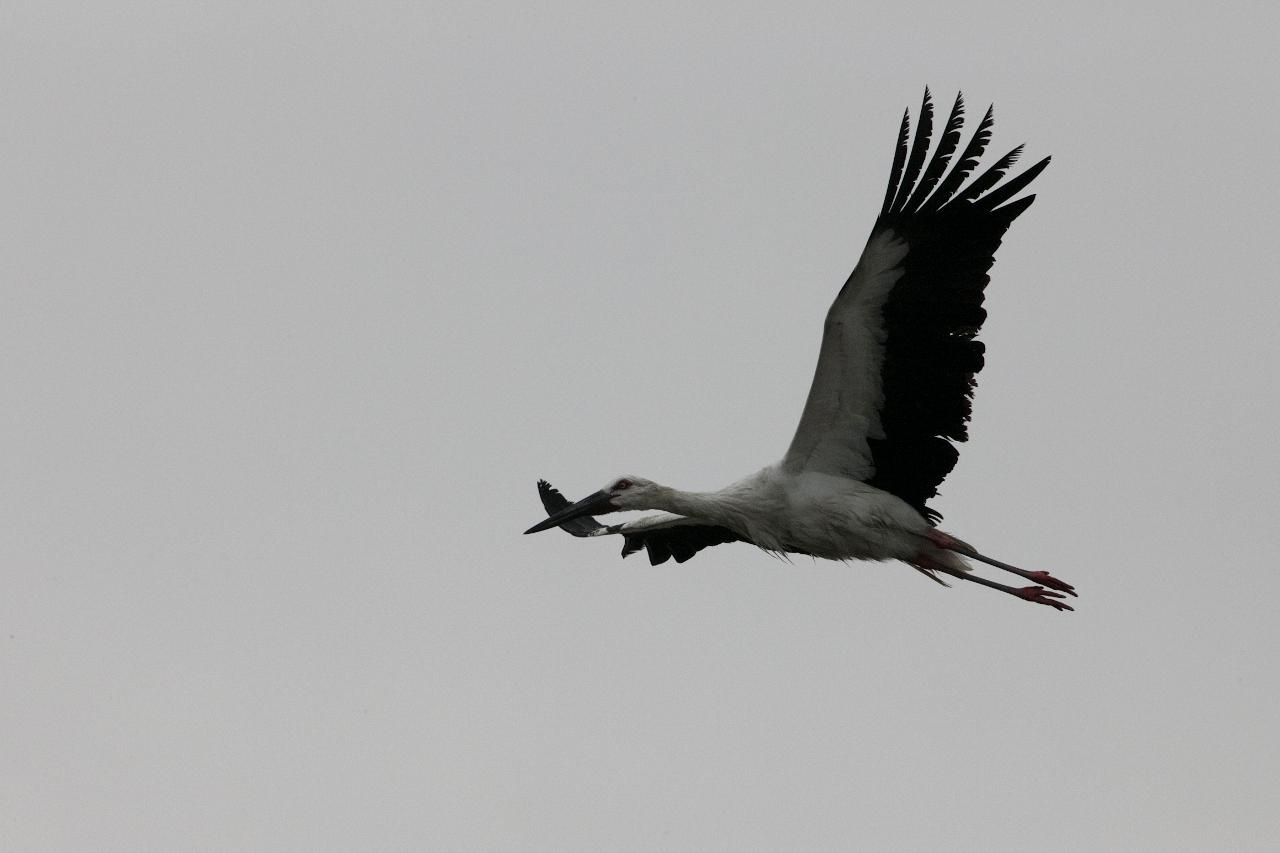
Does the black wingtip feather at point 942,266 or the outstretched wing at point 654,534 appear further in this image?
the outstretched wing at point 654,534

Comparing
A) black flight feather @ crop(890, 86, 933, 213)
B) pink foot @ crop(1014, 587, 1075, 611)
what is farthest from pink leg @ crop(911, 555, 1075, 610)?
black flight feather @ crop(890, 86, 933, 213)

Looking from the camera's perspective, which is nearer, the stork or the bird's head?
the stork

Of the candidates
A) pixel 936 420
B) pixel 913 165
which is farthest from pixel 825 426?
pixel 913 165

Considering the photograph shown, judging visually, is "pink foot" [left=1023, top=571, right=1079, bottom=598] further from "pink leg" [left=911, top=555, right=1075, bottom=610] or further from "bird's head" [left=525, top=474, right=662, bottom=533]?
"bird's head" [left=525, top=474, right=662, bottom=533]

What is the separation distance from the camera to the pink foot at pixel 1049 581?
15.9 metres

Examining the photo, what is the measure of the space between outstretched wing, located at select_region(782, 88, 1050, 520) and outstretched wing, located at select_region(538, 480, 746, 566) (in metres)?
2.61

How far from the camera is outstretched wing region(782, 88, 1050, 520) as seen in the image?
47.4 ft

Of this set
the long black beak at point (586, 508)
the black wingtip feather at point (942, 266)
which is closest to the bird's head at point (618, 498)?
the long black beak at point (586, 508)

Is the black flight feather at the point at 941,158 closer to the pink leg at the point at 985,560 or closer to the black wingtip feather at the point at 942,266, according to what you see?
the black wingtip feather at the point at 942,266

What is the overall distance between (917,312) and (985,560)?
2.39 metres

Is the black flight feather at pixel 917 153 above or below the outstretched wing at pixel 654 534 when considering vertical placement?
above

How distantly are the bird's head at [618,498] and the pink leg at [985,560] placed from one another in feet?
7.80

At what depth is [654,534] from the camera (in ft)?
59.3

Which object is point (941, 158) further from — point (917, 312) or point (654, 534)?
point (654, 534)
